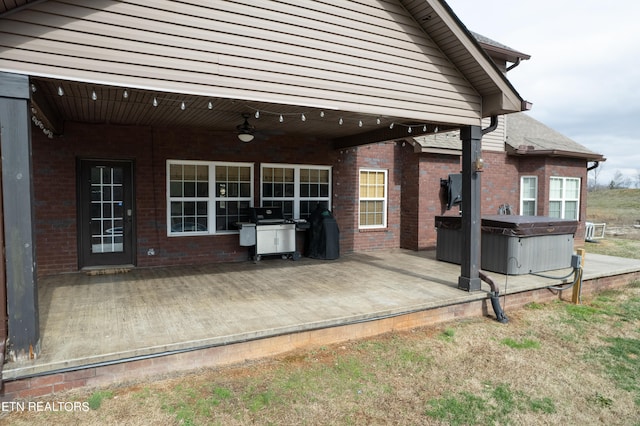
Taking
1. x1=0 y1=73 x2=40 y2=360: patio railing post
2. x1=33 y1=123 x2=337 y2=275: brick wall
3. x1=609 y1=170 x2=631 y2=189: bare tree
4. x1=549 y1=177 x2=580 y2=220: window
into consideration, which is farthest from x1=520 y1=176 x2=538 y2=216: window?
x1=609 y1=170 x2=631 y2=189: bare tree

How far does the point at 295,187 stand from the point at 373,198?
7.03 ft

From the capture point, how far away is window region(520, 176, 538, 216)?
1112 cm

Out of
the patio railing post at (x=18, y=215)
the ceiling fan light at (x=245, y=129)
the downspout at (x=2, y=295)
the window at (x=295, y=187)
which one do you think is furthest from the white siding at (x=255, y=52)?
the window at (x=295, y=187)

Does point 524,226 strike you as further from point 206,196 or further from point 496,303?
point 206,196

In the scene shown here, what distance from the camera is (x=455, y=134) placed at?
10.4 meters

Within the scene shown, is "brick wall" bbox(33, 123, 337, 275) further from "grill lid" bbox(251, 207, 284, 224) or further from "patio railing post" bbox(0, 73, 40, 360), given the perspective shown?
"patio railing post" bbox(0, 73, 40, 360)

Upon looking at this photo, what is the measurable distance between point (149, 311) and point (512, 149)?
10.0 metres

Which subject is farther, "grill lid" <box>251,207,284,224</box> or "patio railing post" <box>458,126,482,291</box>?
"grill lid" <box>251,207,284,224</box>

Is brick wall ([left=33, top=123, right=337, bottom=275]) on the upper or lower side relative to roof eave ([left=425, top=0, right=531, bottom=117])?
lower

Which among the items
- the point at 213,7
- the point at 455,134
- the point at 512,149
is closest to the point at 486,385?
the point at 213,7

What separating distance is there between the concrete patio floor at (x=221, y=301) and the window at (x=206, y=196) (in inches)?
34.2

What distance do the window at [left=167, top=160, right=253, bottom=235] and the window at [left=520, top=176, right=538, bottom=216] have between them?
787 cm

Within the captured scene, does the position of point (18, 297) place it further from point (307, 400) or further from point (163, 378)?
point (307, 400)

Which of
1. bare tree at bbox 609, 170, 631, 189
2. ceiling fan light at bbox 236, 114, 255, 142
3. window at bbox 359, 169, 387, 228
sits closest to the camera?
ceiling fan light at bbox 236, 114, 255, 142
